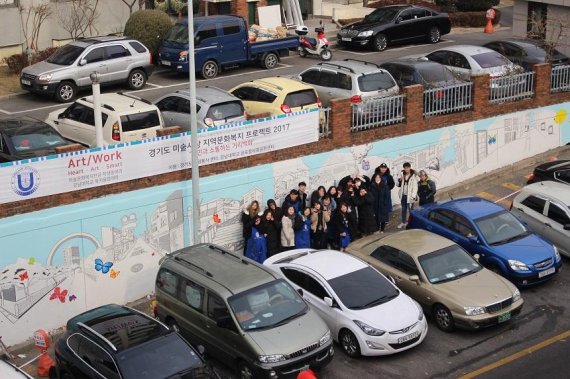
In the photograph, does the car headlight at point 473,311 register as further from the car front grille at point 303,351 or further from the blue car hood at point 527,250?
the car front grille at point 303,351

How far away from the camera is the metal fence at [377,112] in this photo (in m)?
23.0

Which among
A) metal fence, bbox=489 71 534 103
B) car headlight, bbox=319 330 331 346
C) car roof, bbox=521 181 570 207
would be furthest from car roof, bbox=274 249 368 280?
metal fence, bbox=489 71 534 103

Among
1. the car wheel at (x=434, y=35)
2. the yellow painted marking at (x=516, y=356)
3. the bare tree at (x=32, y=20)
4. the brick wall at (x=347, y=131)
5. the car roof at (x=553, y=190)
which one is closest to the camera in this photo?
the yellow painted marking at (x=516, y=356)

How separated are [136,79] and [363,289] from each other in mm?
14687

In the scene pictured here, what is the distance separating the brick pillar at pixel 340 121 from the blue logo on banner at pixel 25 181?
7.32m

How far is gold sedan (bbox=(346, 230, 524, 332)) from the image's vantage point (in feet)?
56.9

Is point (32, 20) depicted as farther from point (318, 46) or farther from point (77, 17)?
point (318, 46)

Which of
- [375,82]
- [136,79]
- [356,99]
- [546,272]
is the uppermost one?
[375,82]

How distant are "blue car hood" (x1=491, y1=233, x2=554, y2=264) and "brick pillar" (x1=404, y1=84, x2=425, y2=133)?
517cm

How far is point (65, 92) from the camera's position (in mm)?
28094

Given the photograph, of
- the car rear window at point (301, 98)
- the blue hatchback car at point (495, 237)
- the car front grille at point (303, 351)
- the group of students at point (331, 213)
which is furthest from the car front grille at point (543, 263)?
the car rear window at point (301, 98)

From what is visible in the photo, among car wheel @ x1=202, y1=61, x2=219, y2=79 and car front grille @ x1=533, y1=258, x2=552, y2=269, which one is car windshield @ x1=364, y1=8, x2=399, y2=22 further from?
car front grille @ x1=533, y1=258, x2=552, y2=269

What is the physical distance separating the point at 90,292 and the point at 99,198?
183cm

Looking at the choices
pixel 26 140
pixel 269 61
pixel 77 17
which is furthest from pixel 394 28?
pixel 26 140
